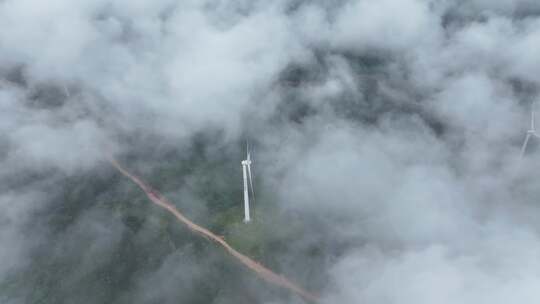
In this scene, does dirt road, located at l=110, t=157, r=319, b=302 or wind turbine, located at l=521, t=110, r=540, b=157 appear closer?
dirt road, located at l=110, t=157, r=319, b=302

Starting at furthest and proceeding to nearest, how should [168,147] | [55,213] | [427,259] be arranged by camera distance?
[168,147], [55,213], [427,259]

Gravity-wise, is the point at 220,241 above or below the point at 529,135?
below

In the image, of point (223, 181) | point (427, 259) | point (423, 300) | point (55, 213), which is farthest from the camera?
point (223, 181)

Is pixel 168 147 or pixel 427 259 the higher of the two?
pixel 168 147

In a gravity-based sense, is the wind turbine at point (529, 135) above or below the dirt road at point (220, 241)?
above

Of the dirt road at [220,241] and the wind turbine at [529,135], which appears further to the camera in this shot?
the wind turbine at [529,135]

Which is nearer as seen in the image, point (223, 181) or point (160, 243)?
point (160, 243)

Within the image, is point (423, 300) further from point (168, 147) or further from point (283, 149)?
point (168, 147)

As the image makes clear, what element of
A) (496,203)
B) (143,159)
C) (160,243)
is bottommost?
(160,243)

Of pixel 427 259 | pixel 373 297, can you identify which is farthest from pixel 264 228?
pixel 427 259

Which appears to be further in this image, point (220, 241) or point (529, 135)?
point (529, 135)

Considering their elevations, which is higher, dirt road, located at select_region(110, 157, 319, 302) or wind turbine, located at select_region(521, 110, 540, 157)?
wind turbine, located at select_region(521, 110, 540, 157)
